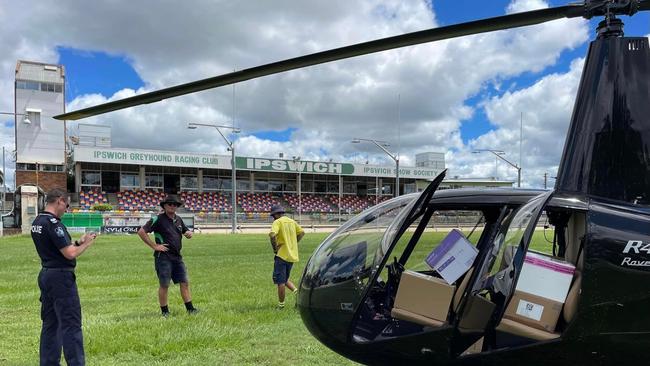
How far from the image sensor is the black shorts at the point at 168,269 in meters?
7.04

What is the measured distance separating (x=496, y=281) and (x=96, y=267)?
12.5m

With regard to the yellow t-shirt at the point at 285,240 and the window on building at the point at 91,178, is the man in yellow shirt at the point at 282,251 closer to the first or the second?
the yellow t-shirt at the point at 285,240

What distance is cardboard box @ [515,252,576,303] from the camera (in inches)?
122

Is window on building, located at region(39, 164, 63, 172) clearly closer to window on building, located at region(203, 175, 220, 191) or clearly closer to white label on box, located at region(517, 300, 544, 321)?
window on building, located at region(203, 175, 220, 191)

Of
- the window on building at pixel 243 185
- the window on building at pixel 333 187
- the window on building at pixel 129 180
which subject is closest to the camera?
the window on building at pixel 129 180

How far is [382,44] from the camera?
3.58m

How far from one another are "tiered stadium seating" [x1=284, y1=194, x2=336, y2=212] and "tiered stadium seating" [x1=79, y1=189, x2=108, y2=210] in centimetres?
2097

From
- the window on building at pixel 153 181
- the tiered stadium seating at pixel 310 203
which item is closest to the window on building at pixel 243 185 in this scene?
the tiered stadium seating at pixel 310 203

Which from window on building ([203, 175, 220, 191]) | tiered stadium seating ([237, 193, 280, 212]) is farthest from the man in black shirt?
window on building ([203, 175, 220, 191])

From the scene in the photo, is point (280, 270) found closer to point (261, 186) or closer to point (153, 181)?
point (153, 181)

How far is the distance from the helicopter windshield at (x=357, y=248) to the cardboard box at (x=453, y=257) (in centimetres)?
36

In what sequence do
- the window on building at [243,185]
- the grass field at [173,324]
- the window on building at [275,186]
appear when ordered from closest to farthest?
the grass field at [173,324]
the window on building at [243,185]
the window on building at [275,186]

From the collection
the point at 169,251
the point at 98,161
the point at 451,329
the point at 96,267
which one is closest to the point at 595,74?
the point at 451,329

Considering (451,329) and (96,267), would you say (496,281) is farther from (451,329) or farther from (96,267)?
(96,267)
